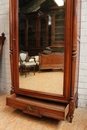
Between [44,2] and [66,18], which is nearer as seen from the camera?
[66,18]

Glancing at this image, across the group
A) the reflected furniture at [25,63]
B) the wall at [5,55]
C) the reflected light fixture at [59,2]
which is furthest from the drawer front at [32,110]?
the reflected light fixture at [59,2]

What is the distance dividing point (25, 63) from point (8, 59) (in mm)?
700

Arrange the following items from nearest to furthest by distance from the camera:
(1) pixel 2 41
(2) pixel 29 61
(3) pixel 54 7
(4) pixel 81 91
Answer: (3) pixel 54 7 < (2) pixel 29 61 < (4) pixel 81 91 < (1) pixel 2 41

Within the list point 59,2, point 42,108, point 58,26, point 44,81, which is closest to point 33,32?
point 58,26

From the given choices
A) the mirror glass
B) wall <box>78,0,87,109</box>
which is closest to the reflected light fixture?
the mirror glass

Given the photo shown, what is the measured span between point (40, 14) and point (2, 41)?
955mm

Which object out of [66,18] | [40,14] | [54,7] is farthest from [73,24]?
[40,14]

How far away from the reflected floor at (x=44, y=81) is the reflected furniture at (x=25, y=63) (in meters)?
0.08

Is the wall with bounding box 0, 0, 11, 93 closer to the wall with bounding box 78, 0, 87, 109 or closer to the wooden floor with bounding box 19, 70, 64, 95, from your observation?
the wooden floor with bounding box 19, 70, 64, 95

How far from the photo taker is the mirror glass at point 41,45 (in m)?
1.48

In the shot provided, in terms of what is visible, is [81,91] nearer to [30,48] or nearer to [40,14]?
[30,48]

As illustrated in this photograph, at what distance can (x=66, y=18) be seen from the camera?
1365 millimetres

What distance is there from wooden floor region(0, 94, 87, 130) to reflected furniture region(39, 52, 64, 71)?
25.7 inches

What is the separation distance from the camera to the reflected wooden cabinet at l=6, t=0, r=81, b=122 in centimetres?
136
